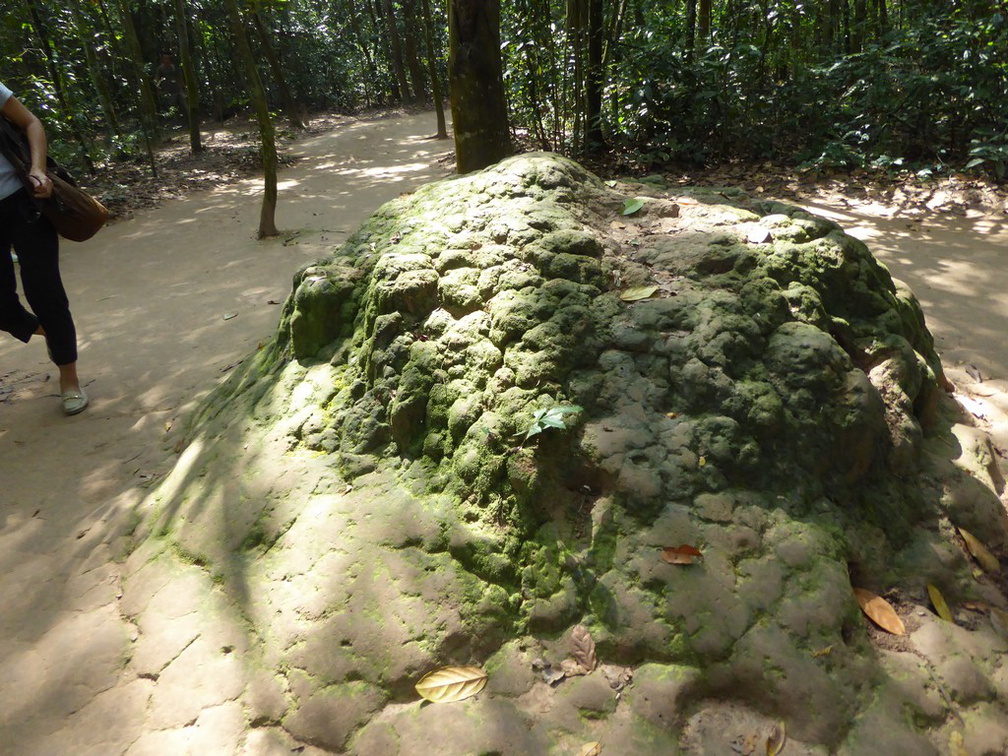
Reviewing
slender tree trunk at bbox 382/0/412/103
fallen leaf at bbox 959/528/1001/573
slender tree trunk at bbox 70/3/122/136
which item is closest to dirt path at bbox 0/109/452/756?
fallen leaf at bbox 959/528/1001/573

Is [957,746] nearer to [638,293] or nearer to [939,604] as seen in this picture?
[939,604]

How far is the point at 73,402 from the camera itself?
3523 mm

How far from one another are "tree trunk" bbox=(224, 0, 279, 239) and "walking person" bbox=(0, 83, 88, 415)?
4.08 meters

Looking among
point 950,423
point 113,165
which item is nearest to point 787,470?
point 950,423

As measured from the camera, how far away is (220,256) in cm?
700

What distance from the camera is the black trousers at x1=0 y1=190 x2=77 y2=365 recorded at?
3055mm

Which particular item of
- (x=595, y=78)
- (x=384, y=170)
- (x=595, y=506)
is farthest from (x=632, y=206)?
(x=384, y=170)

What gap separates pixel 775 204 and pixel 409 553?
2103 millimetres

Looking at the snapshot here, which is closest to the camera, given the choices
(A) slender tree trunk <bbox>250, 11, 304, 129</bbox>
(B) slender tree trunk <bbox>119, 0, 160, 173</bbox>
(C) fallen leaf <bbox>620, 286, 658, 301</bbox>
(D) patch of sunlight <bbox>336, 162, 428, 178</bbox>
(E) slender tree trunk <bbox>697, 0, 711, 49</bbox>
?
(C) fallen leaf <bbox>620, 286, 658, 301</bbox>

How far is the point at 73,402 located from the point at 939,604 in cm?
402

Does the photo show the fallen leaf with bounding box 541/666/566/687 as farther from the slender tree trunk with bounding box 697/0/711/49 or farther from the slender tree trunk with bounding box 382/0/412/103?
the slender tree trunk with bounding box 382/0/412/103

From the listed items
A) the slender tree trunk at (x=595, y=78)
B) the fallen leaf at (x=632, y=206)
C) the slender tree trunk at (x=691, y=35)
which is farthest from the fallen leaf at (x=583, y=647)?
the slender tree trunk at (x=691, y=35)

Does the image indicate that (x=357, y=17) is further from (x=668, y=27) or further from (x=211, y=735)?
(x=211, y=735)

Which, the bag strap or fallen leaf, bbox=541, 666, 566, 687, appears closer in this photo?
fallen leaf, bbox=541, 666, 566, 687
